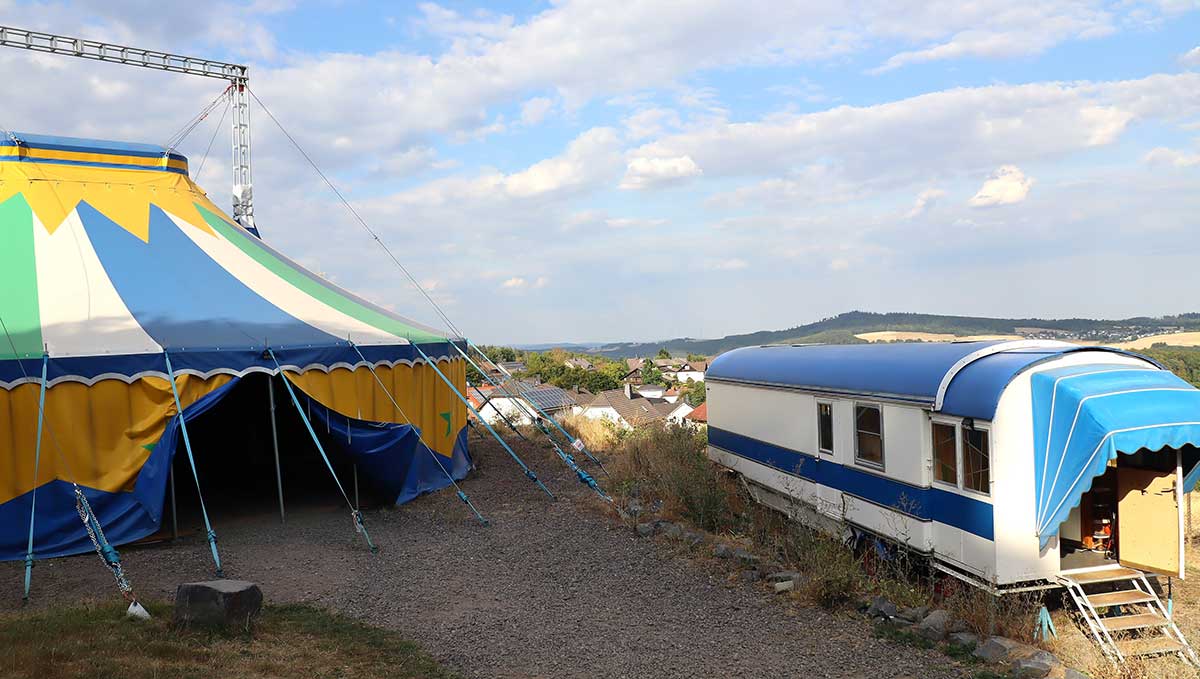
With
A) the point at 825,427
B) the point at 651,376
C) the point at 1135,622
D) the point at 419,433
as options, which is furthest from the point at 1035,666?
the point at 651,376

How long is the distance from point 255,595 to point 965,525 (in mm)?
5296

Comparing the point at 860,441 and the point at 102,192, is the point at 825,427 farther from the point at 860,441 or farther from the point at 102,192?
the point at 102,192

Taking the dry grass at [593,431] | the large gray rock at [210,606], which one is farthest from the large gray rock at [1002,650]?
the dry grass at [593,431]

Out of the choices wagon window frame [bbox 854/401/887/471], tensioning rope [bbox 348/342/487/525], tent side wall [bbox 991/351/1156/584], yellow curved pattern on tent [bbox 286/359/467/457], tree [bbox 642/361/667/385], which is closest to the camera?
tent side wall [bbox 991/351/1156/584]

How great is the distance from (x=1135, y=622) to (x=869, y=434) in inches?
99.0

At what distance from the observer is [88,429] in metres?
8.56

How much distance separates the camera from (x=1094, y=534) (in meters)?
7.12

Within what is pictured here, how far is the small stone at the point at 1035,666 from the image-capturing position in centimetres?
521

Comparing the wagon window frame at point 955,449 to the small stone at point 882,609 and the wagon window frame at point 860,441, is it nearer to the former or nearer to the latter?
the wagon window frame at point 860,441

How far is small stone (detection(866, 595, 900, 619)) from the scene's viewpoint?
20.8 feet

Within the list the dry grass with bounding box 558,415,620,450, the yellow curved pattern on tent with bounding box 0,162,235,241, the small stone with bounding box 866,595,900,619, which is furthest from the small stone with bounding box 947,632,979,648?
the yellow curved pattern on tent with bounding box 0,162,235,241

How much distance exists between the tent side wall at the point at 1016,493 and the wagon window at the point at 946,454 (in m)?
0.43

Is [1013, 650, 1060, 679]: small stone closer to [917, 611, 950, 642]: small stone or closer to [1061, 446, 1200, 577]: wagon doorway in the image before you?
[917, 611, 950, 642]: small stone

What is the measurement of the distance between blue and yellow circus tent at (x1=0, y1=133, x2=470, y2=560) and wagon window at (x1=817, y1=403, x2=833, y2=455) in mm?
4834
